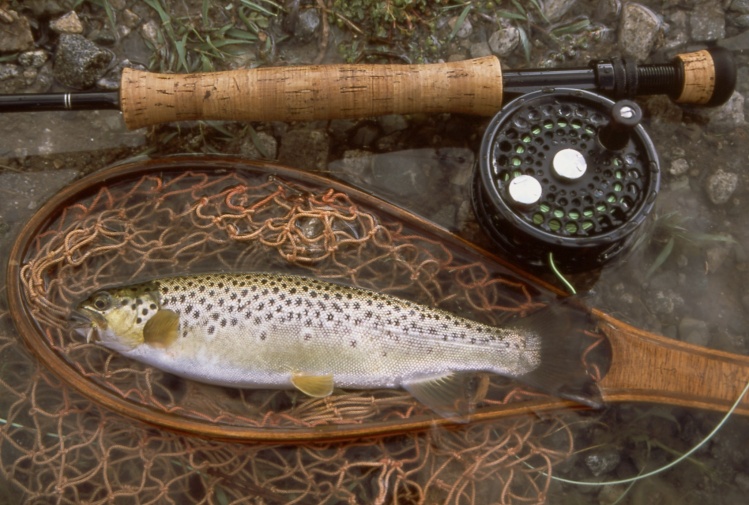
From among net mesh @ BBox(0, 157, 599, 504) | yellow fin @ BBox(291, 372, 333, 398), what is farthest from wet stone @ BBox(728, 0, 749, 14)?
yellow fin @ BBox(291, 372, 333, 398)

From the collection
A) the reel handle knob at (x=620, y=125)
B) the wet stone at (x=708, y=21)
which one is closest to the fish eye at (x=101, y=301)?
the reel handle knob at (x=620, y=125)

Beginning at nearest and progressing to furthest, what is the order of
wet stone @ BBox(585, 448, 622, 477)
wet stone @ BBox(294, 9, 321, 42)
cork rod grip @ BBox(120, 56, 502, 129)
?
cork rod grip @ BBox(120, 56, 502, 129)
wet stone @ BBox(585, 448, 622, 477)
wet stone @ BBox(294, 9, 321, 42)

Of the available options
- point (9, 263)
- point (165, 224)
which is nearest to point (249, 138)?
point (165, 224)

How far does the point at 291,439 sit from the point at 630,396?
1.13m

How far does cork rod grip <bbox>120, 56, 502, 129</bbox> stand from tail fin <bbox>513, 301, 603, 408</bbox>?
0.73 meters

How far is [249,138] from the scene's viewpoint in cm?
292

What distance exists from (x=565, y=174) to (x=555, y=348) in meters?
0.56

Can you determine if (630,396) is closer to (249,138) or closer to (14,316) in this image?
(249,138)

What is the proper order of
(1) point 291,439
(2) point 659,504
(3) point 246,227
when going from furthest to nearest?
(2) point 659,504 < (3) point 246,227 < (1) point 291,439

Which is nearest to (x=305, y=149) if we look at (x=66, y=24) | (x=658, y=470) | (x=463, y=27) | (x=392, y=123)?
(x=392, y=123)

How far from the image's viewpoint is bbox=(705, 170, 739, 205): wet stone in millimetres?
2984

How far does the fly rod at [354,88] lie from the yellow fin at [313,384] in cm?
87

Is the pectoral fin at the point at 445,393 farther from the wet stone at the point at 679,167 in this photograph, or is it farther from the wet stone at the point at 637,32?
the wet stone at the point at 637,32

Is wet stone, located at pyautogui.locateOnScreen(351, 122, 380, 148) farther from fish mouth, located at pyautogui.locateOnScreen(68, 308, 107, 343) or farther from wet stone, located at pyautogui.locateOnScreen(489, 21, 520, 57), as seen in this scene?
fish mouth, located at pyautogui.locateOnScreen(68, 308, 107, 343)
